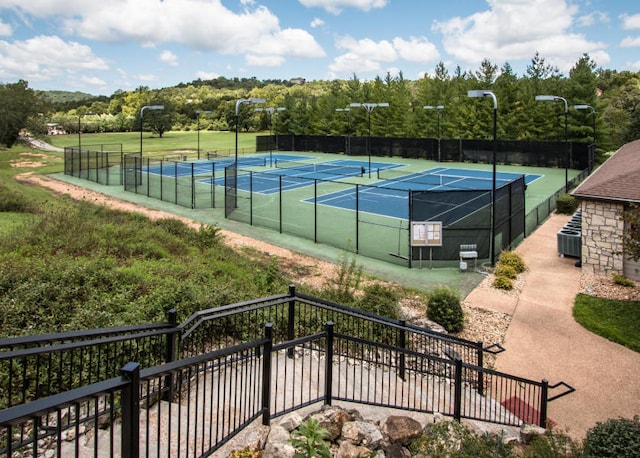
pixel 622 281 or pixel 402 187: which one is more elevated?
pixel 402 187

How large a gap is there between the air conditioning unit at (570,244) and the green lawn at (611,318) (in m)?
4.26

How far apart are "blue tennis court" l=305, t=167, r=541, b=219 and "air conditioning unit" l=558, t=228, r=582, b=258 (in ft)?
26.6

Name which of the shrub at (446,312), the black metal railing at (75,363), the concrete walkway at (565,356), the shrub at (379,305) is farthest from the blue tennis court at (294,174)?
the black metal railing at (75,363)

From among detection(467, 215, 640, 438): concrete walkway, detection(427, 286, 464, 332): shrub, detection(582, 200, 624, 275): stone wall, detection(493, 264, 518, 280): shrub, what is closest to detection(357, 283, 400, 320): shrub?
detection(427, 286, 464, 332): shrub

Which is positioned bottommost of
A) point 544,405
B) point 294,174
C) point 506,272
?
point 544,405

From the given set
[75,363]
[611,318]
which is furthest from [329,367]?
[611,318]

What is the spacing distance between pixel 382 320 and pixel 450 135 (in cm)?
5910

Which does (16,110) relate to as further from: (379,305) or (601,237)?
(601,237)

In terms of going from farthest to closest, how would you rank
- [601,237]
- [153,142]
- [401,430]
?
[153,142], [601,237], [401,430]

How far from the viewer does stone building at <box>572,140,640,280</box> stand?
60.1 ft

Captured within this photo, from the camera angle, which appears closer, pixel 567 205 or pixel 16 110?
pixel 567 205

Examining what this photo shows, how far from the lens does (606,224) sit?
1878cm

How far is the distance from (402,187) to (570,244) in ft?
65.1

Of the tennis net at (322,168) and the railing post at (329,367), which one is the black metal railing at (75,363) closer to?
the railing post at (329,367)
